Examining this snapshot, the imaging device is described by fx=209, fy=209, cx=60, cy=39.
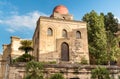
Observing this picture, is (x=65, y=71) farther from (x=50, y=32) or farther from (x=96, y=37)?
(x=96, y=37)

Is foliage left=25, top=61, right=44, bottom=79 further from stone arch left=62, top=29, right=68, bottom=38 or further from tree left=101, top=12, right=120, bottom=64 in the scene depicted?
tree left=101, top=12, right=120, bottom=64

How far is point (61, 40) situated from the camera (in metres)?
27.5

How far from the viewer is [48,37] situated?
26938 millimetres

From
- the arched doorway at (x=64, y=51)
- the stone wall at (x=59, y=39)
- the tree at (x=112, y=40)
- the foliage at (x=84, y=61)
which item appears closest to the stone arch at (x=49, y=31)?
the stone wall at (x=59, y=39)

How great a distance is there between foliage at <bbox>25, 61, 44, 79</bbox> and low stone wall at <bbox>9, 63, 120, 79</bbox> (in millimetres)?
1136

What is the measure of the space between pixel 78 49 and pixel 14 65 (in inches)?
467

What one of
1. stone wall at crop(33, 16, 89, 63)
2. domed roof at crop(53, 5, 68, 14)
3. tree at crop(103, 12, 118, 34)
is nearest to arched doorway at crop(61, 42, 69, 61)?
stone wall at crop(33, 16, 89, 63)

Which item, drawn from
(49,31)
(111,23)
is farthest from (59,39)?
(111,23)

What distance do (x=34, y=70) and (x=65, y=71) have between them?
140 inches

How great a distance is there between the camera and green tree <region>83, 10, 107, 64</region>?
91.6 ft

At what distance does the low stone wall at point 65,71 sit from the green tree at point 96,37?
26.0 ft

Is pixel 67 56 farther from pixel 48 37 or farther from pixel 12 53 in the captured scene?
pixel 12 53

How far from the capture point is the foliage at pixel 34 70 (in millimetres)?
16164

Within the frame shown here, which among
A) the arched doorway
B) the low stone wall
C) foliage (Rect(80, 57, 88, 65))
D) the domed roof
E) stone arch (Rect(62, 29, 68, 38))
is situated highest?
the domed roof
